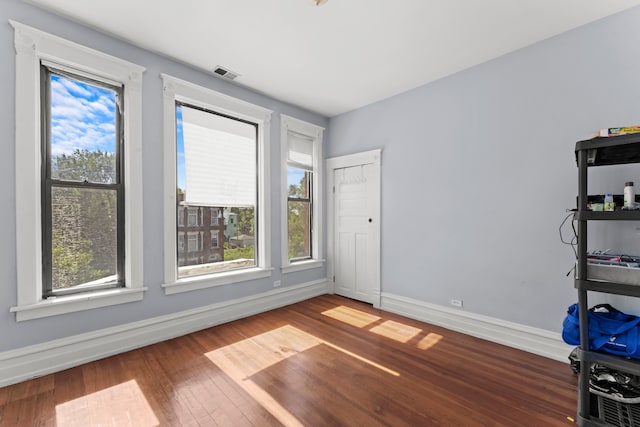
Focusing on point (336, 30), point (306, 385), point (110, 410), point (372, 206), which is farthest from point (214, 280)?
point (336, 30)

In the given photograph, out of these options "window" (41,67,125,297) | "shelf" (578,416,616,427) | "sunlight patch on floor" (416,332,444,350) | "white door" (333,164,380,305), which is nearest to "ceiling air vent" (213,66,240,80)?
"window" (41,67,125,297)

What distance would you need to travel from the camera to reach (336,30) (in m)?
2.48

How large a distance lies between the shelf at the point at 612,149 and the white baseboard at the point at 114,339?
11.5ft

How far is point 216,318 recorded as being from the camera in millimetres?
3242

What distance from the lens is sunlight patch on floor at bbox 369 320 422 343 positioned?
2.94 m

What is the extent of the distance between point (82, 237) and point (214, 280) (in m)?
1.30

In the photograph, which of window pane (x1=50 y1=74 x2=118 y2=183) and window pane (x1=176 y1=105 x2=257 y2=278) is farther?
window pane (x1=176 y1=105 x2=257 y2=278)

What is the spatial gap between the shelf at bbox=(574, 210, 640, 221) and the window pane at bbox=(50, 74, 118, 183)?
3.76 meters

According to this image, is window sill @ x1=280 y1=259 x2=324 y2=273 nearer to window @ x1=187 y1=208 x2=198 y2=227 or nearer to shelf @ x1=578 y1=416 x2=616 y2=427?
window @ x1=187 y1=208 x2=198 y2=227

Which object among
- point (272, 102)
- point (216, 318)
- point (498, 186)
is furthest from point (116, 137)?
point (498, 186)

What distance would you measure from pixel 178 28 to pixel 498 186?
11.2 feet

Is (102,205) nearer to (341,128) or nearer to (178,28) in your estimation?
(178,28)

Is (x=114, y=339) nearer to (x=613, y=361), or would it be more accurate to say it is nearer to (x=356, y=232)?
(x=356, y=232)

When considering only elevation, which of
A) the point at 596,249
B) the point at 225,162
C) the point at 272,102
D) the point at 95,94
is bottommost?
the point at 596,249
